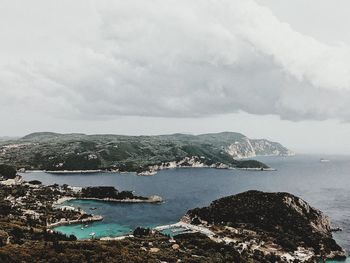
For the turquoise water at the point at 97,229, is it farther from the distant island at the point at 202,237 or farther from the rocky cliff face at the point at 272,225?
the rocky cliff face at the point at 272,225

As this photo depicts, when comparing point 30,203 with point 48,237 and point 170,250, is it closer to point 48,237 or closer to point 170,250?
point 48,237

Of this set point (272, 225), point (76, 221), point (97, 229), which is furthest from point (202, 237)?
point (76, 221)

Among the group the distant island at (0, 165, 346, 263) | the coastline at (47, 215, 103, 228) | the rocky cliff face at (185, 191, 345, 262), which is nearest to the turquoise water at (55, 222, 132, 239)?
the coastline at (47, 215, 103, 228)

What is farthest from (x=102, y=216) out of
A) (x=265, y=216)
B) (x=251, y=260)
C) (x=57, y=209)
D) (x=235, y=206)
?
(x=251, y=260)

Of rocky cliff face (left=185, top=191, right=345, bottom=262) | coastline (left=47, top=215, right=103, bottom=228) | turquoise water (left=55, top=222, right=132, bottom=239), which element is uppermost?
rocky cliff face (left=185, top=191, right=345, bottom=262)

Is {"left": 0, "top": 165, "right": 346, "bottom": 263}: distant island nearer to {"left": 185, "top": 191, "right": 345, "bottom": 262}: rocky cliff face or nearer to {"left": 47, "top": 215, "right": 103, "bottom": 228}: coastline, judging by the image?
{"left": 185, "top": 191, "right": 345, "bottom": 262}: rocky cliff face

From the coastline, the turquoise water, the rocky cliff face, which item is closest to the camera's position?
the rocky cliff face

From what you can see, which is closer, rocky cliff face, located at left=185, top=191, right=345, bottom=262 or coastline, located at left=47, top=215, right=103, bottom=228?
rocky cliff face, located at left=185, top=191, right=345, bottom=262

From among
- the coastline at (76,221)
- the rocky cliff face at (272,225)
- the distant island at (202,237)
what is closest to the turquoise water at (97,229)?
the coastline at (76,221)
